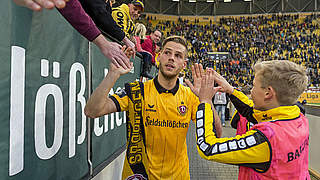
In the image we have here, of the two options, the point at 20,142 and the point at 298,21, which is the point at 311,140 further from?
the point at 298,21

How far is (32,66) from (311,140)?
483 cm

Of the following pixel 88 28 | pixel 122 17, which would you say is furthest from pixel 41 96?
pixel 122 17

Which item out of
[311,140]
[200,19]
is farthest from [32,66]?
[200,19]

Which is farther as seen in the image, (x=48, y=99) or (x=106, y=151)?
(x=106, y=151)

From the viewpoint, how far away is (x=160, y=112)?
166 centimetres

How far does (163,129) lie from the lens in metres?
1.63

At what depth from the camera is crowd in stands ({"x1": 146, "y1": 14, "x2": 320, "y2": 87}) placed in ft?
69.3

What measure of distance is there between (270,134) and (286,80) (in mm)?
365

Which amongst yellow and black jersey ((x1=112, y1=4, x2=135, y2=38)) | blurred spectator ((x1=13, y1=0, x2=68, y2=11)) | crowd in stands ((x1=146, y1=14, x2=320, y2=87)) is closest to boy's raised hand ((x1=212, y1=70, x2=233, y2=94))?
blurred spectator ((x1=13, y1=0, x2=68, y2=11))

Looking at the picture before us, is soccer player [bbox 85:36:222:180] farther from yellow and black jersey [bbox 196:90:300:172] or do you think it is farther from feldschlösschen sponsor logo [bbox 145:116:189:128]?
yellow and black jersey [bbox 196:90:300:172]

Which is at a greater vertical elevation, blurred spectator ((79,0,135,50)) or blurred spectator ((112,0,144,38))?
blurred spectator ((112,0,144,38))

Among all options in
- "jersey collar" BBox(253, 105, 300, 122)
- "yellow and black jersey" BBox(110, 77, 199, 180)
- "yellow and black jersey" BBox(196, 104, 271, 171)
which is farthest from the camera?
"yellow and black jersey" BBox(110, 77, 199, 180)

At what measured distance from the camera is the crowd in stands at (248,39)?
21.1 m

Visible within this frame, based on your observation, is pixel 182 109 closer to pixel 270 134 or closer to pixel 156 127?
pixel 156 127
